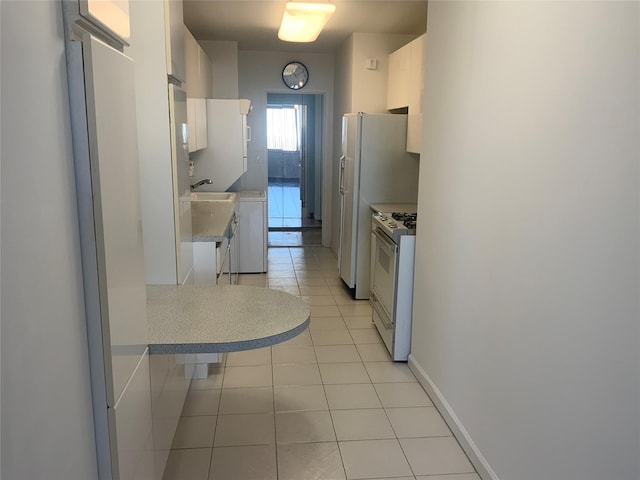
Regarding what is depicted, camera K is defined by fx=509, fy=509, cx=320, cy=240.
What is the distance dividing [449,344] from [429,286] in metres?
0.42

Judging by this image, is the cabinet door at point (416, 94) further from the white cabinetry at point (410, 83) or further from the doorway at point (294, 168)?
the doorway at point (294, 168)

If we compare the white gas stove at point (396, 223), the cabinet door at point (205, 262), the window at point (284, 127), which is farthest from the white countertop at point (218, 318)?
the window at point (284, 127)

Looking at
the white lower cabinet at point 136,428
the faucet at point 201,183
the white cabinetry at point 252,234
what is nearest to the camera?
the white lower cabinet at point 136,428

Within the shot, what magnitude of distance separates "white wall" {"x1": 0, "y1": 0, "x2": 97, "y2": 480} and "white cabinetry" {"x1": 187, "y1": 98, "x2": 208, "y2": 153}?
2459 mm

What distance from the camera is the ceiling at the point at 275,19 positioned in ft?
13.5

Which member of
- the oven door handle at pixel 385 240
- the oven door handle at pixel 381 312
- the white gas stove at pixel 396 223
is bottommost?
the oven door handle at pixel 381 312

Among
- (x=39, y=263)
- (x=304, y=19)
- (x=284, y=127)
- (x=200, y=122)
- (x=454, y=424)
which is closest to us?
(x=39, y=263)

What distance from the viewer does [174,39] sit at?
249 centimetres

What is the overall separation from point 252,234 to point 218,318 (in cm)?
351

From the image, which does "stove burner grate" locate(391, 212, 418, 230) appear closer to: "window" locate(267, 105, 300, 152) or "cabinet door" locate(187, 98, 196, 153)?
"cabinet door" locate(187, 98, 196, 153)

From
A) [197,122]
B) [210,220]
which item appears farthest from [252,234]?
[210,220]

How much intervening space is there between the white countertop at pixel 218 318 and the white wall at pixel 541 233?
852 mm

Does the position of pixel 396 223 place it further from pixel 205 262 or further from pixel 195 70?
pixel 195 70

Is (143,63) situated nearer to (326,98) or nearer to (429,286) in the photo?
(429,286)
